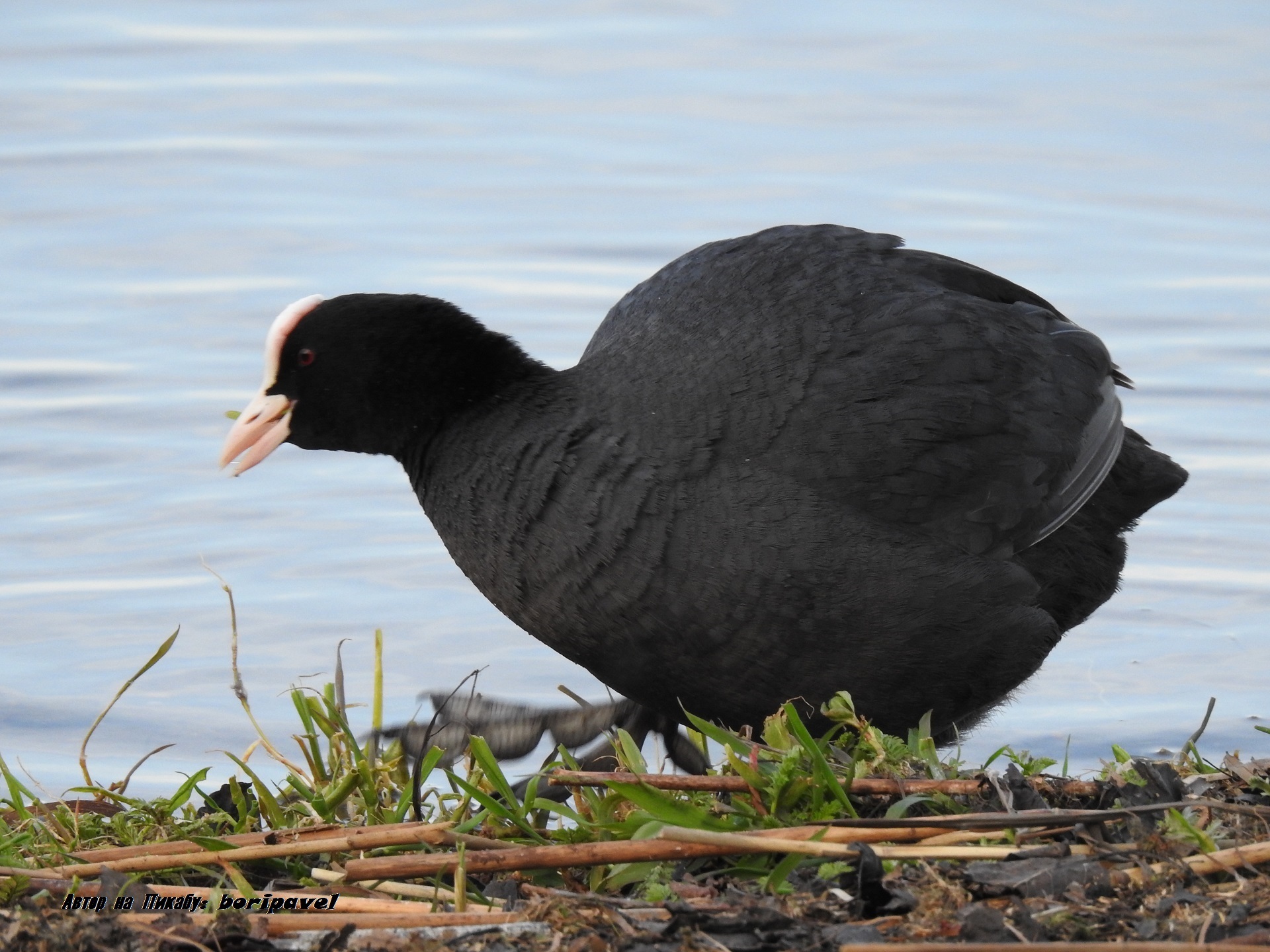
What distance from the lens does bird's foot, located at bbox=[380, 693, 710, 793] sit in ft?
13.2

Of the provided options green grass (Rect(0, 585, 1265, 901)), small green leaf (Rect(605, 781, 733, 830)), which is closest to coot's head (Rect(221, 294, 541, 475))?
green grass (Rect(0, 585, 1265, 901))

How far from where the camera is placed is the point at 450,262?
25.8 ft

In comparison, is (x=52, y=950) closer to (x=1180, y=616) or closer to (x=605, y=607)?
(x=605, y=607)

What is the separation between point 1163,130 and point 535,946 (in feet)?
24.6

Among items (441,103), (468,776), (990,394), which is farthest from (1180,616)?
(441,103)

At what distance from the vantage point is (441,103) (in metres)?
9.65

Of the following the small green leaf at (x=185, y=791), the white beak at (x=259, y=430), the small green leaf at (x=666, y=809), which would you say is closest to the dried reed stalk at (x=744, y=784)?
the small green leaf at (x=666, y=809)

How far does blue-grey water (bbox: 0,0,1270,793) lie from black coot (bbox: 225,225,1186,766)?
1.04 metres

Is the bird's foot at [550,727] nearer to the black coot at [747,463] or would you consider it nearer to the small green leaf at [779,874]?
the black coot at [747,463]

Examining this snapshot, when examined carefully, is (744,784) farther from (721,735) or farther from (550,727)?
(550,727)

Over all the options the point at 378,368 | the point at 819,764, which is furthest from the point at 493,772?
the point at 378,368

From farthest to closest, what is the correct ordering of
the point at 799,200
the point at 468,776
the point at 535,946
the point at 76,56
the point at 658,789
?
the point at 76,56 < the point at 799,200 < the point at 468,776 < the point at 658,789 < the point at 535,946

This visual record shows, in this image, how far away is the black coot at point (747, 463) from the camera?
12.0ft

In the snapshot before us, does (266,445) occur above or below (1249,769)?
above
